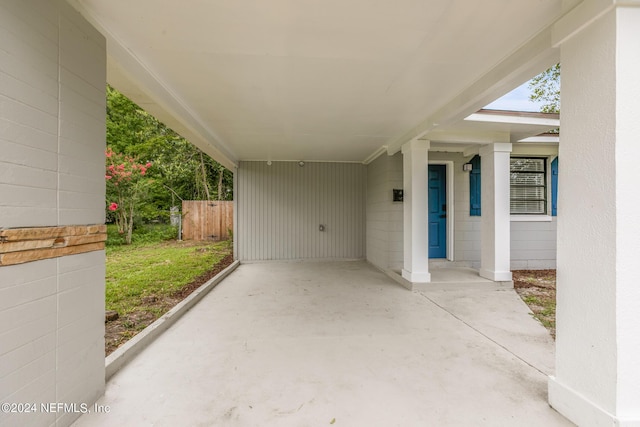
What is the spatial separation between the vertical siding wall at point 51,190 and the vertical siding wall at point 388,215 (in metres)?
4.43

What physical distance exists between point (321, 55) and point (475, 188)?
4.27 m

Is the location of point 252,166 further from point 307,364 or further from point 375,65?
point 307,364

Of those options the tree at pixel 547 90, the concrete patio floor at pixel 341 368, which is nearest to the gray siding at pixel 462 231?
the concrete patio floor at pixel 341 368

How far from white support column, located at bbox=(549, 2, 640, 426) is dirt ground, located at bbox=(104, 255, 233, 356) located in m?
3.24

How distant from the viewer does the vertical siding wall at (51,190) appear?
4.04 feet

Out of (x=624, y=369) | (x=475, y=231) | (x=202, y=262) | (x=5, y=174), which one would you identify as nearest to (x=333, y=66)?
(x=5, y=174)

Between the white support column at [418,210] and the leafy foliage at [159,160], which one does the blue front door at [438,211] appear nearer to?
the white support column at [418,210]

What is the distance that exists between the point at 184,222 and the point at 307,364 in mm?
9262

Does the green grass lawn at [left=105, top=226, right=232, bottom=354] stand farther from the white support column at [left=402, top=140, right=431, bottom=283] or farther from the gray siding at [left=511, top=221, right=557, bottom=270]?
the gray siding at [left=511, top=221, right=557, bottom=270]

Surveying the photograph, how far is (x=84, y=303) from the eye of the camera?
1.65 metres

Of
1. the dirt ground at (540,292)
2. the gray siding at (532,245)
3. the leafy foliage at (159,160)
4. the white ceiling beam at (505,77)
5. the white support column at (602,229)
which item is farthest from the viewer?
the leafy foliage at (159,160)

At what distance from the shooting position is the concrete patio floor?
165cm

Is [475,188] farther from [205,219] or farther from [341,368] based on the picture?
[205,219]

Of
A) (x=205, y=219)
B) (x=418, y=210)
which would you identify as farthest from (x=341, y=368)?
(x=205, y=219)
